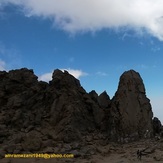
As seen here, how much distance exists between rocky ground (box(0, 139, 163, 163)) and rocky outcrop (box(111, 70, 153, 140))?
2888 millimetres

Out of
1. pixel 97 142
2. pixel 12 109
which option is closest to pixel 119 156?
pixel 97 142

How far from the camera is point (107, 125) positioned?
3569 centimetres

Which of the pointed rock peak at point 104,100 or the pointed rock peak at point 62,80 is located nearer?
the pointed rock peak at point 62,80

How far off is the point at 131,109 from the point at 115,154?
8043 millimetres

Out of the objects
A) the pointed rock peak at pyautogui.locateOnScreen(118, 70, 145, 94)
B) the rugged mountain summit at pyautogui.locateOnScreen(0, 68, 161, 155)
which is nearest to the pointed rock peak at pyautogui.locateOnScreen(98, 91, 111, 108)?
the rugged mountain summit at pyautogui.locateOnScreen(0, 68, 161, 155)

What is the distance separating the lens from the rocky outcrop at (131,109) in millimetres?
34844

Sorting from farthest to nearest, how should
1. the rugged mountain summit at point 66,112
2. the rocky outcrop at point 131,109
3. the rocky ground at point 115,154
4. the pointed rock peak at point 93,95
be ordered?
the pointed rock peak at point 93,95 → the rocky outcrop at point 131,109 → the rugged mountain summit at point 66,112 → the rocky ground at point 115,154

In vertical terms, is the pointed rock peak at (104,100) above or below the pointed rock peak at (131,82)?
below

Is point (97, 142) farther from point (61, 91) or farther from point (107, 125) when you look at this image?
point (61, 91)

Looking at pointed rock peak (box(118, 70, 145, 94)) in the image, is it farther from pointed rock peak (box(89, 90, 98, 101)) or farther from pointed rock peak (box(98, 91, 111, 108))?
pointed rock peak (box(89, 90, 98, 101))

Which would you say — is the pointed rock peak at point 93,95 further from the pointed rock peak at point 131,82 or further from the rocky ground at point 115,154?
the rocky ground at point 115,154

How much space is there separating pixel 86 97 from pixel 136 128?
275 inches

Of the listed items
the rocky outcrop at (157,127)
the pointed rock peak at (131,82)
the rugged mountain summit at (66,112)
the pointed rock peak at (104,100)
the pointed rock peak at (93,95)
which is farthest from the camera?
the pointed rock peak at (104,100)

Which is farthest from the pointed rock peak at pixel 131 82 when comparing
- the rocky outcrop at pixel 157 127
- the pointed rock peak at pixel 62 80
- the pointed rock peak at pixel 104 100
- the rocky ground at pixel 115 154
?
the rocky ground at pixel 115 154
